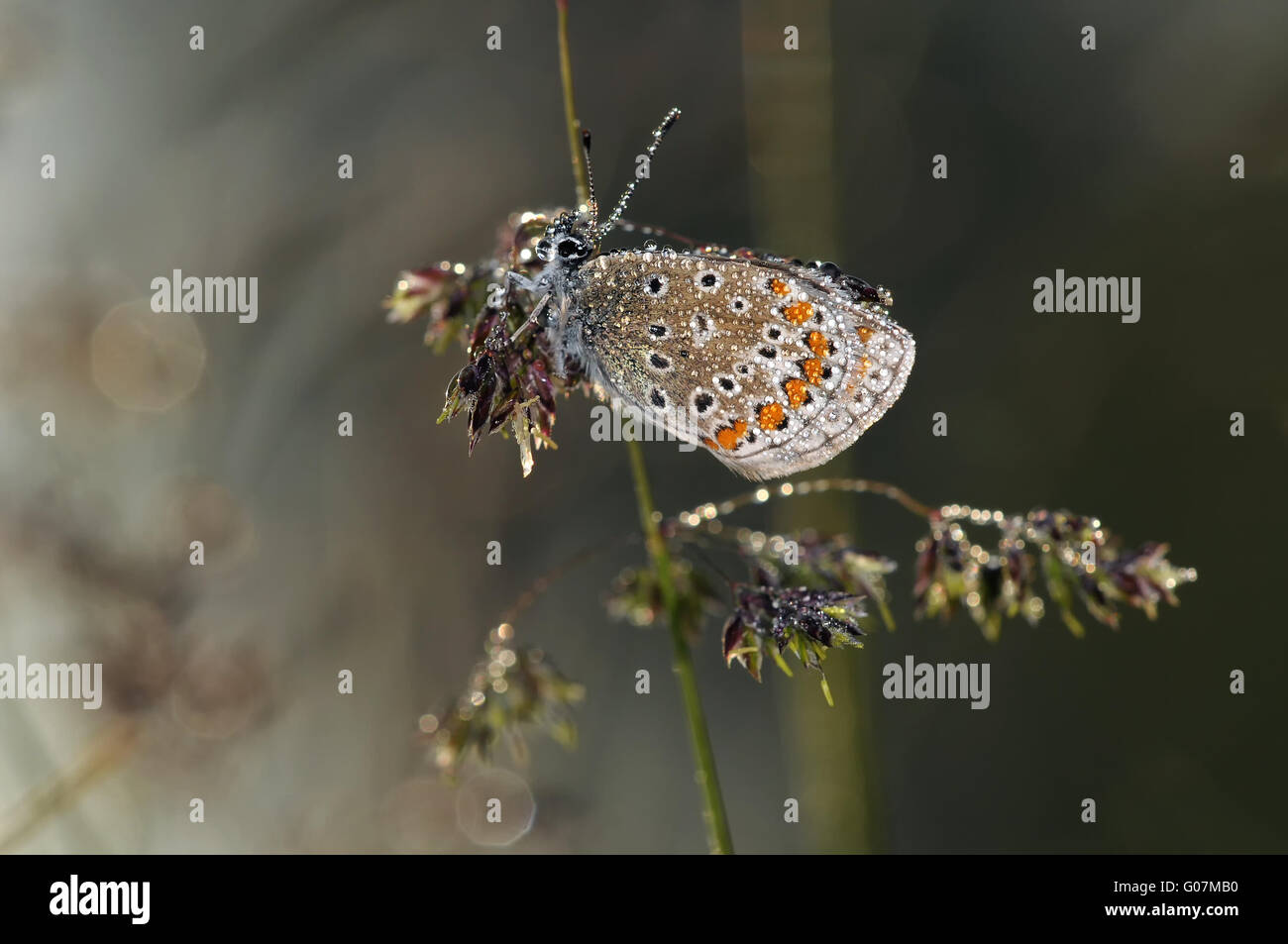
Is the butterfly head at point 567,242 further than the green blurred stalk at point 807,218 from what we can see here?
No

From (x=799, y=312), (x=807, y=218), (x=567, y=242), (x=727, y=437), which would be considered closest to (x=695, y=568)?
(x=727, y=437)

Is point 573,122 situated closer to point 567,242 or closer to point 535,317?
point 567,242

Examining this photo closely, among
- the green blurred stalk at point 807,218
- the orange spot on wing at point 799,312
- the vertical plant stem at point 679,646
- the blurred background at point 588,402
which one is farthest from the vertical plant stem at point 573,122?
the blurred background at point 588,402

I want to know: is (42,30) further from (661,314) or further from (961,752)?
(961,752)

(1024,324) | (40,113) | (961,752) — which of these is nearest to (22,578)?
(40,113)

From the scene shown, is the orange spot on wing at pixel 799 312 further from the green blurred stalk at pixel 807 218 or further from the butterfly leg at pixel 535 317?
the green blurred stalk at pixel 807 218

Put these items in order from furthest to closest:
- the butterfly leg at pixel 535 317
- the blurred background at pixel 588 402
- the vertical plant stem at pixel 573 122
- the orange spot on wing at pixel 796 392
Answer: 1. the blurred background at pixel 588 402
2. the orange spot on wing at pixel 796 392
3. the butterfly leg at pixel 535 317
4. the vertical plant stem at pixel 573 122

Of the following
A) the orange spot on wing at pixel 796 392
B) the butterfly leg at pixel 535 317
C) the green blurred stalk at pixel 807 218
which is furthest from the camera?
the green blurred stalk at pixel 807 218

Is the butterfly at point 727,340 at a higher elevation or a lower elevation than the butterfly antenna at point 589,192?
lower
